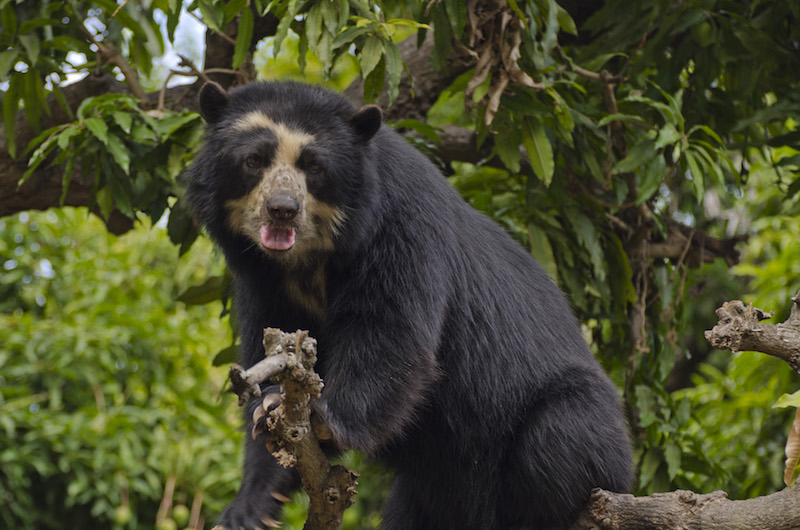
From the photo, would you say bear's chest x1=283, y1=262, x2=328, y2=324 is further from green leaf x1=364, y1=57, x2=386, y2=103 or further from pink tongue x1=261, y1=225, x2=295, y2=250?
green leaf x1=364, y1=57, x2=386, y2=103

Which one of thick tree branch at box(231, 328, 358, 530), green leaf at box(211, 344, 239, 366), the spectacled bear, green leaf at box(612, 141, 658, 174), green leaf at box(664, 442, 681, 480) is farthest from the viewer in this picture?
green leaf at box(211, 344, 239, 366)

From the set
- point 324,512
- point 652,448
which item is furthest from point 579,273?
point 324,512

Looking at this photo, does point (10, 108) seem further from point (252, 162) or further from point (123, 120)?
point (252, 162)

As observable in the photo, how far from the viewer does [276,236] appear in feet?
9.14

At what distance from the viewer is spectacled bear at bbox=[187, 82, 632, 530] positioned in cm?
281

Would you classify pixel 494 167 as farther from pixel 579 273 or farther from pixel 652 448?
pixel 652 448

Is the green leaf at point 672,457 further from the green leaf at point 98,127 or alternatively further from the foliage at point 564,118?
the green leaf at point 98,127

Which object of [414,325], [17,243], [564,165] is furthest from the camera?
[17,243]

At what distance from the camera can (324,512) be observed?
2.68 meters

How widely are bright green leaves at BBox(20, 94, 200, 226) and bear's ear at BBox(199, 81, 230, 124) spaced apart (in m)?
0.68

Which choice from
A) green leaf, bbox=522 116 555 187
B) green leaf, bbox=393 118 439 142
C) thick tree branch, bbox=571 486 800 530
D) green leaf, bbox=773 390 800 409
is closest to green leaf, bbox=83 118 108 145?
green leaf, bbox=393 118 439 142

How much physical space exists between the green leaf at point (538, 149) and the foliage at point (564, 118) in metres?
0.01

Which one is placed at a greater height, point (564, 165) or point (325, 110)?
point (325, 110)

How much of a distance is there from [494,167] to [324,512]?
7.97 ft
